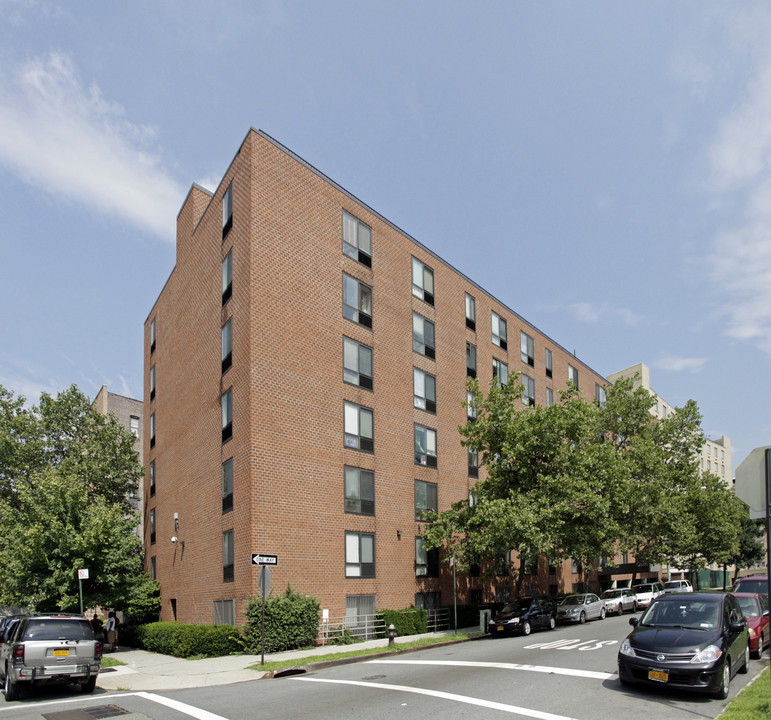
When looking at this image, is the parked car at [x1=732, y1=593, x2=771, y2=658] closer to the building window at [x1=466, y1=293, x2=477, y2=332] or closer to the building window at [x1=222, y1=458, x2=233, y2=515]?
the building window at [x1=222, y1=458, x2=233, y2=515]

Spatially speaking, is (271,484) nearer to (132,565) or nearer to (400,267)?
(132,565)

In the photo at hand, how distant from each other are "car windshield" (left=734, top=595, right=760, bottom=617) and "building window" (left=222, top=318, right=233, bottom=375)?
18664mm

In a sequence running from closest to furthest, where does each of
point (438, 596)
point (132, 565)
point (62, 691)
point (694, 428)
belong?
point (62, 691), point (132, 565), point (438, 596), point (694, 428)

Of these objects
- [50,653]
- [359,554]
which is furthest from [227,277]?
[50,653]

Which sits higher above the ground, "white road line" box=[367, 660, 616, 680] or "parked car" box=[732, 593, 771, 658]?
"parked car" box=[732, 593, 771, 658]

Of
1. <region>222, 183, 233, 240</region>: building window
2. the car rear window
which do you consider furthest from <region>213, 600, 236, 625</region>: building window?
<region>222, 183, 233, 240</region>: building window

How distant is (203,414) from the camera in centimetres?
2978

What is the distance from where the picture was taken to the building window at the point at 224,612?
24.5m

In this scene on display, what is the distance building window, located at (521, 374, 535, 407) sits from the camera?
43178mm

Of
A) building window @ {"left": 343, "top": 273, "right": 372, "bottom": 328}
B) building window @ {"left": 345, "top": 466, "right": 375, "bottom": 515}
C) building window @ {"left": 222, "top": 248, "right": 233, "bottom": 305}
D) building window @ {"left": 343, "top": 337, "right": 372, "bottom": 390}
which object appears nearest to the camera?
building window @ {"left": 345, "top": 466, "right": 375, "bottom": 515}

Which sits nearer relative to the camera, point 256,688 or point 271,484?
point 256,688

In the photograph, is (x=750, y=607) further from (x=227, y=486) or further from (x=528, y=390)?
(x=528, y=390)

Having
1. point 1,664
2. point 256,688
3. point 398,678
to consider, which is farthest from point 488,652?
point 1,664

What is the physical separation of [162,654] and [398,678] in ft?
45.2
